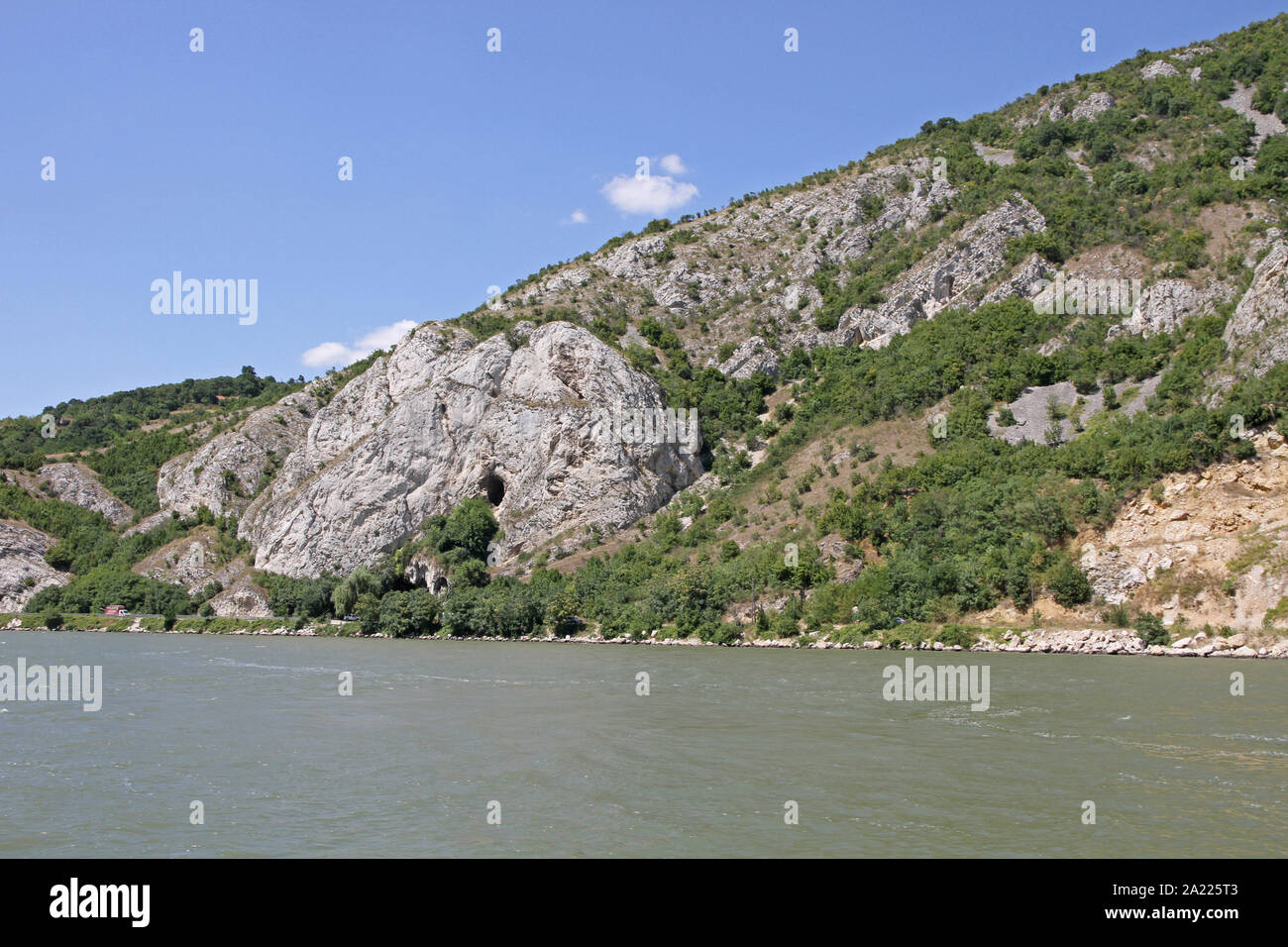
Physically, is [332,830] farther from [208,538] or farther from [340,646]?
[208,538]

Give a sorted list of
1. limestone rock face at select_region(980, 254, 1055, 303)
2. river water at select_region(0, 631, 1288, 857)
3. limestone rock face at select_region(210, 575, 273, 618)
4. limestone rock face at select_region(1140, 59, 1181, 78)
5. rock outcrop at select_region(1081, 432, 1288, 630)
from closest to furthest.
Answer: river water at select_region(0, 631, 1288, 857) < rock outcrop at select_region(1081, 432, 1288, 630) < limestone rock face at select_region(210, 575, 273, 618) < limestone rock face at select_region(980, 254, 1055, 303) < limestone rock face at select_region(1140, 59, 1181, 78)

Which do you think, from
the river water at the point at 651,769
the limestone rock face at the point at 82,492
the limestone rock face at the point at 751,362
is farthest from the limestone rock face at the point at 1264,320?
the limestone rock face at the point at 82,492

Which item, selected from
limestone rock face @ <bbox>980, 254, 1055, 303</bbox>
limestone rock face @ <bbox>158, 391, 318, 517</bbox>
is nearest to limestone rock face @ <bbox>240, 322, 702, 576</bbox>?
limestone rock face @ <bbox>158, 391, 318, 517</bbox>

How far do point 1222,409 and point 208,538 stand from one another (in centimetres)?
8437

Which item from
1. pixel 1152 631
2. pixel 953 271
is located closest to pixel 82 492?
pixel 953 271

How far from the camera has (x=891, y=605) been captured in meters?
49.9

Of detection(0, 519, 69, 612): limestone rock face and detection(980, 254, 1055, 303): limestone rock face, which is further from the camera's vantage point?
detection(0, 519, 69, 612): limestone rock face

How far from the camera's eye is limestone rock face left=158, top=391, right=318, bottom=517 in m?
90.8

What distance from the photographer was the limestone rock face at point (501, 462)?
244 feet

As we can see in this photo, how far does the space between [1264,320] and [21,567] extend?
102 meters

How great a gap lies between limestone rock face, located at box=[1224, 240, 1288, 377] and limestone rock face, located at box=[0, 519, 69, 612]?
96172 millimetres

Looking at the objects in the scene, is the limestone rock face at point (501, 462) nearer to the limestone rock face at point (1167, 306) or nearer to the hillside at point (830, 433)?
the hillside at point (830, 433)

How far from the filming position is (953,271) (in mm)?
82375

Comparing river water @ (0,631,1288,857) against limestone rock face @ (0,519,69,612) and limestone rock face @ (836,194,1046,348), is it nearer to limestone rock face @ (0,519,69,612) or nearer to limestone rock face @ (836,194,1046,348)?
limestone rock face @ (836,194,1046,348)
